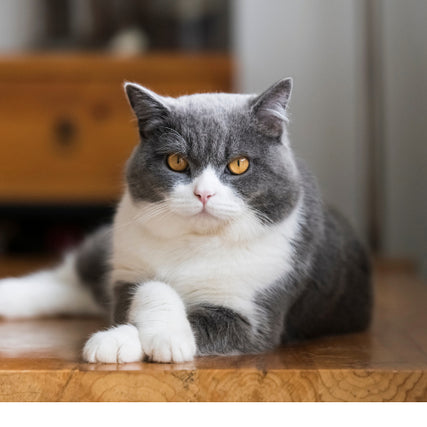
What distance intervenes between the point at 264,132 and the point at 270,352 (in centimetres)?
40

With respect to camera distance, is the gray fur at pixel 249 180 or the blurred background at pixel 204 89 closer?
the gray fur at pixel 249 180

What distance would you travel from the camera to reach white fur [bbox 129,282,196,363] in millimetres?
1264

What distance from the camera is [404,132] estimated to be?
3.35 m

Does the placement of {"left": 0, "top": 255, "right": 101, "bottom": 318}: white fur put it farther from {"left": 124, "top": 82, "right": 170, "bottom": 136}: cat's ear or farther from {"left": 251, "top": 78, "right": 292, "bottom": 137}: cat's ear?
{"left": 251, "top": 78, "right": 292, "bottom": 137}: cat's ear

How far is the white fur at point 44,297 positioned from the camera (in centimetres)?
180

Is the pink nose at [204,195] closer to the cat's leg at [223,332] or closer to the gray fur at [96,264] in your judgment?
the cat's leg at [223,332]

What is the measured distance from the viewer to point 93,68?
3.06 m

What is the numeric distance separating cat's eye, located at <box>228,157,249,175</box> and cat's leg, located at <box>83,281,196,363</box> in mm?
248

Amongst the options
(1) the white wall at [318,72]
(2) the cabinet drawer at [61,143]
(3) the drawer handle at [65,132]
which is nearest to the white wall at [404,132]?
(1) the white wall at [318,72]

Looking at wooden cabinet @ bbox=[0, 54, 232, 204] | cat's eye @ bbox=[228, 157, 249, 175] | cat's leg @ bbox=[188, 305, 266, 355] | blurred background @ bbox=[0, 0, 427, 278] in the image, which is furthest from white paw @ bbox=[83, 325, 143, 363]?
wooden cabinet @ bbox=[0, 54, 232, 204]

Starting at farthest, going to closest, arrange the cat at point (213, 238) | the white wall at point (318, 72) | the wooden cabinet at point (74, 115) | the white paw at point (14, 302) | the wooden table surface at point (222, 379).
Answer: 1. the white wall at point (318, 72)
2. the wooden cabinet at point (74, 115)
3. the white paw at point (14, 302)
4. the cat at point (213, 238)
5. the wooden table surface at point (222, 379)

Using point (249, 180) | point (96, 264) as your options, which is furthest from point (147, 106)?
point (96, 264)

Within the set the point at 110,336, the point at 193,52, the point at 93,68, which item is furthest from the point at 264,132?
the point at 193,52

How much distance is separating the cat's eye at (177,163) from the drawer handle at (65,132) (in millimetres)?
1867
